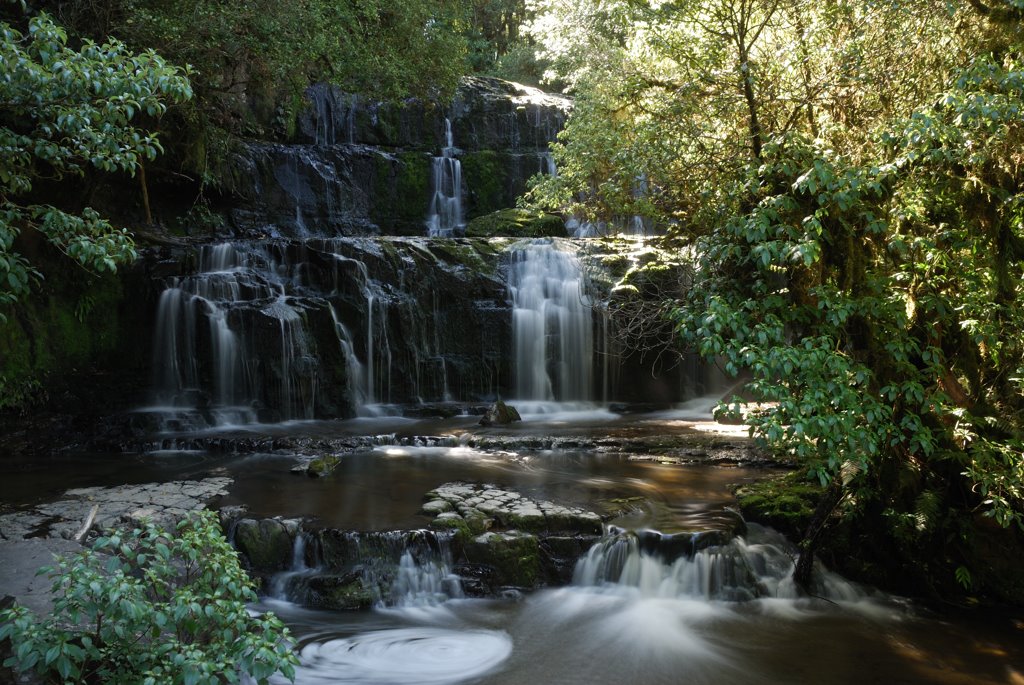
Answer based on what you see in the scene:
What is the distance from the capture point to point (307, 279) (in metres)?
15.9

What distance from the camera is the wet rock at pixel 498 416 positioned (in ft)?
44.5

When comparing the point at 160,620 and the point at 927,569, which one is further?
the point at 927,569

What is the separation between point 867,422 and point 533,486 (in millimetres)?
4208

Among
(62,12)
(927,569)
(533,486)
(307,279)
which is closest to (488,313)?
(307,279)

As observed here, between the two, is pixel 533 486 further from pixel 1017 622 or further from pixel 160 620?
pixel 160 620

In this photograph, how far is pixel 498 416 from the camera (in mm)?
13617

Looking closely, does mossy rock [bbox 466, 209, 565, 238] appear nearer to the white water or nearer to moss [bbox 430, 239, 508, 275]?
moss [bbox 430, 239, 508, 275]

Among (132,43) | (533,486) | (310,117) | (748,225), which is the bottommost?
(533,486)

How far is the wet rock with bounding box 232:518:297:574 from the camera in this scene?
7324mm

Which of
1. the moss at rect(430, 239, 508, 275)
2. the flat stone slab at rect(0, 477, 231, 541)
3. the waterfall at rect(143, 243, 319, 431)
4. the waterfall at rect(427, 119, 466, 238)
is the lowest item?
the flat stone slab at rect(0, 477, 231, 541)

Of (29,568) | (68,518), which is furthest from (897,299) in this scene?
(68,518)

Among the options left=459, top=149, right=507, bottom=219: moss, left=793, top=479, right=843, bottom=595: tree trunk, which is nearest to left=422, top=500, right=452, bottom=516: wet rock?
left=793, top=479, right=843, bottom=595: tree trunk

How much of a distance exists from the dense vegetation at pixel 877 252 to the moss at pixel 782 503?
16.6 inches

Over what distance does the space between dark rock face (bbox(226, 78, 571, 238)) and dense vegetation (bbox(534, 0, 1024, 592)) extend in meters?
14.0
